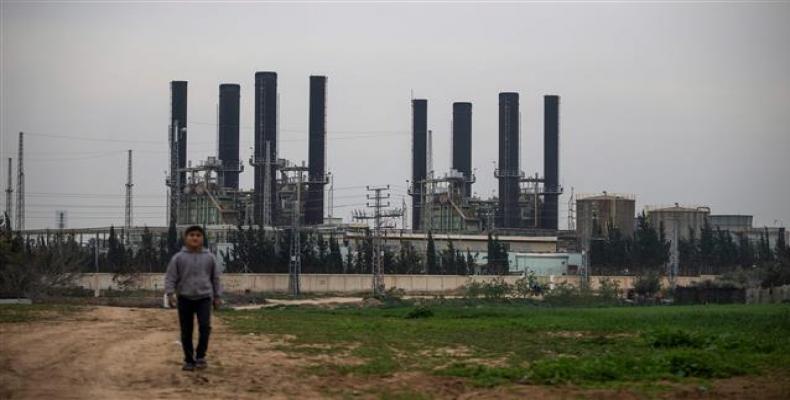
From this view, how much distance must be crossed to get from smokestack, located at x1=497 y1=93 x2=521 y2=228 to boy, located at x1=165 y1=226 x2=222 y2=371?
81.2 metres

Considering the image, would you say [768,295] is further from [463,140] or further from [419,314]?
[463,140]

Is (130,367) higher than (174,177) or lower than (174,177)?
lower

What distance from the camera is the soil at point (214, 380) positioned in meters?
10.5

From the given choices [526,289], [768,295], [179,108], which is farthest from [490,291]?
[179,108]

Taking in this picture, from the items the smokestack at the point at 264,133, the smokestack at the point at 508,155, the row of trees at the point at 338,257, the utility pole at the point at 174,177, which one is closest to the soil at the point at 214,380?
the row of trees at the point at 338,257

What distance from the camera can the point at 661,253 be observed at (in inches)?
3617

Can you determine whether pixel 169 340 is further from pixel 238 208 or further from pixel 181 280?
pixel 238 208

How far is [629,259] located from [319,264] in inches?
988

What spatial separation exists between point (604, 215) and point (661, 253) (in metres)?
9.25

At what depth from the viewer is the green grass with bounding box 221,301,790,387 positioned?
12.4 m

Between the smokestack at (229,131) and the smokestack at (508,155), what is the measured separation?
20.9 meters

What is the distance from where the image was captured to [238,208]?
8969cm

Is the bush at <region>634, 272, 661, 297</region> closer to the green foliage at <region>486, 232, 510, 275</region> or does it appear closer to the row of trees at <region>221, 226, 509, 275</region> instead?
the row of trees at <region>221, 226, 509, 275</region>

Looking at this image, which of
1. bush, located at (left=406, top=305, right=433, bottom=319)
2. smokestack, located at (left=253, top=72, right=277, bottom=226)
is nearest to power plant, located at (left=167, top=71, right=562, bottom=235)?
smokestack, located at (left=253, top=72, right=277, bottom=226)
